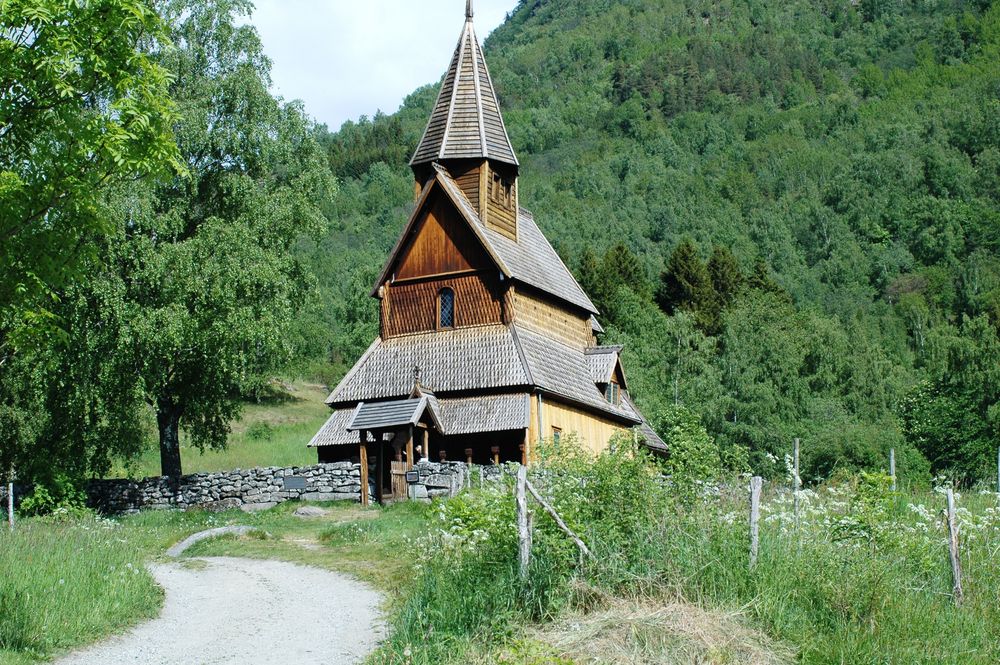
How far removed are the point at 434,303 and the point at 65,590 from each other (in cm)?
2167

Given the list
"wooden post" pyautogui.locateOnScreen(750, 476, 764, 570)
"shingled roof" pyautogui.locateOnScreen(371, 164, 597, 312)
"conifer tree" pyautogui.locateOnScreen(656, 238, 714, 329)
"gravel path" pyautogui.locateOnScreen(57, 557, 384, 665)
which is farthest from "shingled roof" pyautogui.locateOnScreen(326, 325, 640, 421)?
"conifer tree" pyautogui.locateOnScreen(656, 238, 714, 329)

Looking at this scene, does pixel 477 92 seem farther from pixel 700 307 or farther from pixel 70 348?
pixel 700 307

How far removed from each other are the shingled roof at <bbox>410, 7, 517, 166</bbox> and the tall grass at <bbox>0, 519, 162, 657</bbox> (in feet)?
68.5

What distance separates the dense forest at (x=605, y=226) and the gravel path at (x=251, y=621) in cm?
396

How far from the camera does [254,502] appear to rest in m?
29.5

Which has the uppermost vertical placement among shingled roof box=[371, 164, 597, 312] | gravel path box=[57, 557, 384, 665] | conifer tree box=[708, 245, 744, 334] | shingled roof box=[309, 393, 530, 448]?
conifer tree box=[708, 245, 744, 334]

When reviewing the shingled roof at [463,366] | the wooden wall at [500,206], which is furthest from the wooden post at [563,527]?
the wooden wall at [500,206]

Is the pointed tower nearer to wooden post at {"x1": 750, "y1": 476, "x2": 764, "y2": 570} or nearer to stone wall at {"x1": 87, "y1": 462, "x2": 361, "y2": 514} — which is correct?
stone wall at {"x1": 87, "y1": 462, "x2": 361, "y2": 514}

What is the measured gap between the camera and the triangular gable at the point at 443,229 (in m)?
34.8

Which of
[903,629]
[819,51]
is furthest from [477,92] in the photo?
[819,51]

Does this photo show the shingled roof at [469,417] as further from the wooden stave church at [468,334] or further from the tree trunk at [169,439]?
the tree trunk at [169,439]

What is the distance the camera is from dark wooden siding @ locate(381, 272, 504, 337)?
114 feet

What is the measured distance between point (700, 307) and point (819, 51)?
117955 millimetres

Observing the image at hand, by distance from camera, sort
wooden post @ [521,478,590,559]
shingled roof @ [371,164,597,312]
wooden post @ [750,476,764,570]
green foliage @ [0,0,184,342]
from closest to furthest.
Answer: green foliage @ [0,0,184,342], wooden post @ [521,478,590,559], wooden post @ [750,476,764,570], shingled roof @ [371,164,597,312]
